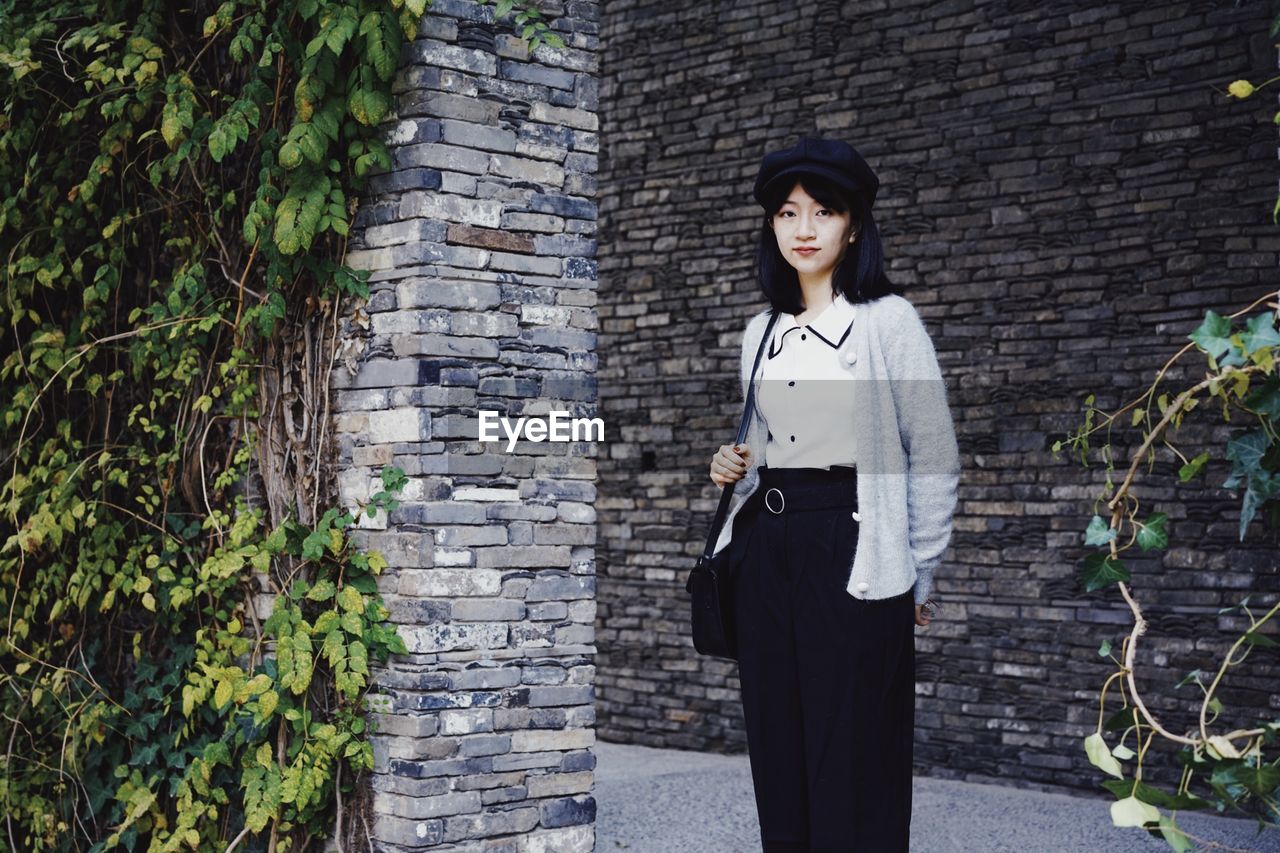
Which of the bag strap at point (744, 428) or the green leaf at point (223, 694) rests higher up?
the bag strap at point (744, 428)

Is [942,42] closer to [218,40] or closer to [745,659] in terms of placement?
[218,40]

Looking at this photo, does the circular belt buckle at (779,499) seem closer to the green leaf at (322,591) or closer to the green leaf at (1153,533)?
the green leaf at (1153,533)

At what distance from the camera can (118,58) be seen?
4672 millimetres

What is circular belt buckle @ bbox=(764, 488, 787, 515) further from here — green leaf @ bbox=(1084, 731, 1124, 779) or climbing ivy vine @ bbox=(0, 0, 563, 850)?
climbing ivy vine @ bbox=(0, 0, 563, 850)

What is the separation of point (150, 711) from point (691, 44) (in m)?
4.76

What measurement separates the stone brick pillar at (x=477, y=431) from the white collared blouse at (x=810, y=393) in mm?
956

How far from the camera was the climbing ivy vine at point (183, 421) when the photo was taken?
4.08 metres

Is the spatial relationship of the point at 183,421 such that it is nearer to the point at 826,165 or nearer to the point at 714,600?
the point at 714,600

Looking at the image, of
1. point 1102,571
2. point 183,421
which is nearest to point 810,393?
Result: point 1102,571

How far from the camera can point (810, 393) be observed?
132 inches

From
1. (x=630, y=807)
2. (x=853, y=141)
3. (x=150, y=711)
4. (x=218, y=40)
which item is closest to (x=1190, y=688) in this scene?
(x=630, y=807)

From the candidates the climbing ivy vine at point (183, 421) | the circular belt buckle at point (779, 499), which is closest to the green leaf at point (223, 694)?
the climbing ivy vine at point (183, 421)

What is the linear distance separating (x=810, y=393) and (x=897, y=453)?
0.23 m

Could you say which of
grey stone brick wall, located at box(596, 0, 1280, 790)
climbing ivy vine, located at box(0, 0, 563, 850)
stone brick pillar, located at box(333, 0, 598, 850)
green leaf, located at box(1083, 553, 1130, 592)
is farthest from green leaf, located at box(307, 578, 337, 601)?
grey stone brick wall, located at box(596, 0, 1280, 790)
